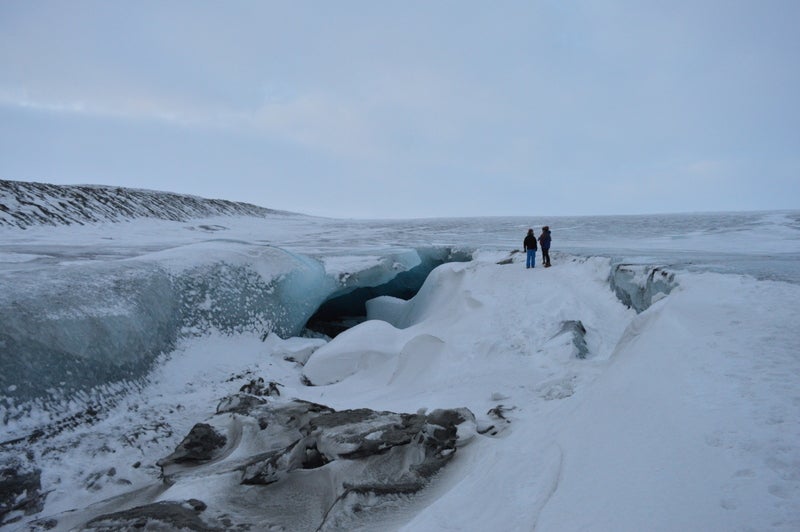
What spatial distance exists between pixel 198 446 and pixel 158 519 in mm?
1281

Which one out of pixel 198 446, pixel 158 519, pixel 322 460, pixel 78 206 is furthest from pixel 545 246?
pixel 78 206

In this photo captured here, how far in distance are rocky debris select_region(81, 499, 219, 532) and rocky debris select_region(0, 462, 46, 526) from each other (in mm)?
934

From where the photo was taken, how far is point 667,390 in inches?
107

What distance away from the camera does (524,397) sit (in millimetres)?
4547

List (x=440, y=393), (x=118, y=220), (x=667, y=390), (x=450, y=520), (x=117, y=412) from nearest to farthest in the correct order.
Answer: (x=450, y=520) → (x=667, y=390) → (x=117, y=412) → (x=440, y=393) → (x=118, y=220)

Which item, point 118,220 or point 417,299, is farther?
point 118,220

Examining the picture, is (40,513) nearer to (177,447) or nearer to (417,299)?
(177,447)

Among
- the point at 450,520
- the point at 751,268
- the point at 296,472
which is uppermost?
the point at 751,268

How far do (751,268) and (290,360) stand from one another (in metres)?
6.24

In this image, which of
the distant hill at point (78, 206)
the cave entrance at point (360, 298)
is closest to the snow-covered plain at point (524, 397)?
the cave entrance at point (360, 298)

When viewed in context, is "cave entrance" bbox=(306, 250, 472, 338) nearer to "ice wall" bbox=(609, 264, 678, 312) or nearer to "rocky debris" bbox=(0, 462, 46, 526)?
"ice wall" bbox=(609, 264, 678, 312)

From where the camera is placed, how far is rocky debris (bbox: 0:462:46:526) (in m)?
3.33

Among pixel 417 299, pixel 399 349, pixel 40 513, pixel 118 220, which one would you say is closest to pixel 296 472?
pixel 40 513

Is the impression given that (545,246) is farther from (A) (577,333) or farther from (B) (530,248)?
Answer: (A) (577,333)
